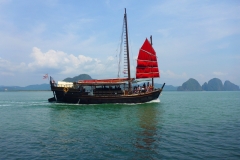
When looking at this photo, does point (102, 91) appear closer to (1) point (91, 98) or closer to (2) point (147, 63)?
(1) point (91, 98)

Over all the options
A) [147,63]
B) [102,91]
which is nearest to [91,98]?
[102,91]

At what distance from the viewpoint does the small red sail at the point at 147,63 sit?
33562 mm

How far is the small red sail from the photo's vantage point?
3356 cm

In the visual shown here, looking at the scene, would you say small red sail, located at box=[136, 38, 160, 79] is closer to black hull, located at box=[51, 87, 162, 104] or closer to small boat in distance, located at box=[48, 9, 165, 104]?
small boat in distance, located at box=[48, 9, 165, 104]

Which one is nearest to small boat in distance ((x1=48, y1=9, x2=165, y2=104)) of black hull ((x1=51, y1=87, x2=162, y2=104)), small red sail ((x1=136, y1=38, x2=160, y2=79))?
black hull ((x1=51, y1=87, x2=162, y2=104))

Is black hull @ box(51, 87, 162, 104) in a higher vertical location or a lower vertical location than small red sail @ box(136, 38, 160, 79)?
lower

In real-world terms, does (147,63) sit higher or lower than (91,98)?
higher

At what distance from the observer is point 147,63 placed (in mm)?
34312

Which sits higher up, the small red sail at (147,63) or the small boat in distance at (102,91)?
the small red sail at (147,63)

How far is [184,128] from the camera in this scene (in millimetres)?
13711

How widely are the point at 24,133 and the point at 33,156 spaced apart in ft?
15.8

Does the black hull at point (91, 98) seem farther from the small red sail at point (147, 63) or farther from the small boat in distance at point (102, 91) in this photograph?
the small red sail at point (147, 63)

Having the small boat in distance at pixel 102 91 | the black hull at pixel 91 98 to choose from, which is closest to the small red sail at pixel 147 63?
the small boat in distance at pixel 102 91

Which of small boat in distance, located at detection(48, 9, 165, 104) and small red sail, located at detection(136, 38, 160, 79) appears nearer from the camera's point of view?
small boat in distance, located at detection(48, 9, 165, 104)
